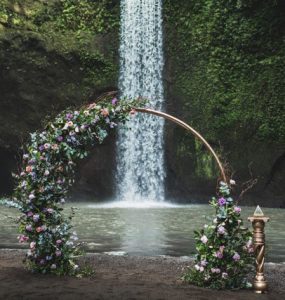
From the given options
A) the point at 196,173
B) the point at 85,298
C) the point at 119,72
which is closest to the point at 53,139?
the point at 85,298

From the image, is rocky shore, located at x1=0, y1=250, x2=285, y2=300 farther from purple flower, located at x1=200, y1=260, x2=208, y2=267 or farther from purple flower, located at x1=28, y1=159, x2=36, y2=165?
purple flower, located at x1=28, y1=159, x2=36, y2=165

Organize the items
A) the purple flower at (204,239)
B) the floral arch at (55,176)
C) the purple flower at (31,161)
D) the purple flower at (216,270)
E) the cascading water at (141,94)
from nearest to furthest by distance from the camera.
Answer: the purple flower at (216,270) → the purple flower at (204,239) → the floral arch at (55,176) → the purple flower at (31,161) → the cascading water at (141,94)

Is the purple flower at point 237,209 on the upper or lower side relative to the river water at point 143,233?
upper

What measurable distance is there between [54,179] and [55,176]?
4cm

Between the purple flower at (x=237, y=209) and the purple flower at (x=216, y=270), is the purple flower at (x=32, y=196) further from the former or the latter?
the purple flower at (x=237, y=209)

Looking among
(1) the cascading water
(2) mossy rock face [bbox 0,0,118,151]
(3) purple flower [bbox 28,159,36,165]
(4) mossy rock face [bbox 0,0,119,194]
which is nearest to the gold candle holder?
(3) purple flower [bbox 28,159,36,165]

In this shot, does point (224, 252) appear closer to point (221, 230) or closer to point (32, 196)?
point (221, 230)

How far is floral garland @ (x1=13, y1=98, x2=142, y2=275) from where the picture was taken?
6.52 m

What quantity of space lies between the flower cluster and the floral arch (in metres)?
0.15

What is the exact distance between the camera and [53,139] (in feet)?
22.2

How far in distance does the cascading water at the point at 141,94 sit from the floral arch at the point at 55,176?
1514 centimetres

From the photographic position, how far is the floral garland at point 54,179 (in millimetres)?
6516

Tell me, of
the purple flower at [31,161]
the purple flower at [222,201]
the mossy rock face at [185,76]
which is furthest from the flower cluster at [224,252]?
the mossy rock face at [185,76]

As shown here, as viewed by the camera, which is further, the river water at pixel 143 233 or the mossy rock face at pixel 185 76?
the mossy rock face at pixel 185 76
